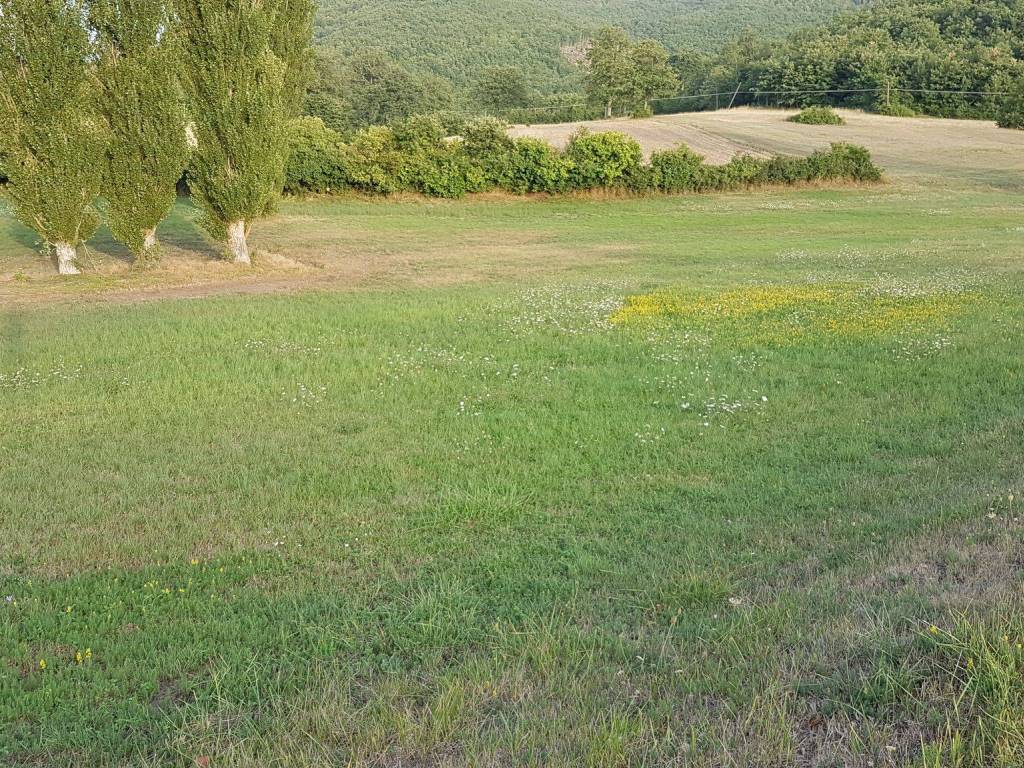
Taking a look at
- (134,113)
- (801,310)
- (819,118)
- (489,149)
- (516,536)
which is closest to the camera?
(516,536)

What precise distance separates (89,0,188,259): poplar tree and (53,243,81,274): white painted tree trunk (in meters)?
1.29

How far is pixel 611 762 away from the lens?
3.27 metres

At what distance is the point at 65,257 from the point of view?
2300 centimetres

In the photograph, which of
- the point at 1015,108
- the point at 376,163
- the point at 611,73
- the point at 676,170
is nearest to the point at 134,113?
the point at 376,163

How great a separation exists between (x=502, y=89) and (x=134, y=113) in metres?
85.8

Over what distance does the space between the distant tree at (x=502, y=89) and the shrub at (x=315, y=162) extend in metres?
60.5

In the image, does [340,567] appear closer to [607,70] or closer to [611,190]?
[611,190]

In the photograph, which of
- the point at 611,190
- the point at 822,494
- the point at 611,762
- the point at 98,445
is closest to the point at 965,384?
the point at 822,494

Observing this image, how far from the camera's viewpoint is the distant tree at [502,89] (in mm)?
102625

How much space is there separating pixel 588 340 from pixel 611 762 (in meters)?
11.2

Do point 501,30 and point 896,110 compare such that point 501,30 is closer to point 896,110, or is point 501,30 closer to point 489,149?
point 896,110

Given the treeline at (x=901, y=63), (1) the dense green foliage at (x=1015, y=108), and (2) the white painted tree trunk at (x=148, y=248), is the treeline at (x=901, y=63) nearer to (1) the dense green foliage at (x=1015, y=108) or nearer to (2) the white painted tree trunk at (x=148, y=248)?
(1) the dense green foliage at (x=1015, y=108)

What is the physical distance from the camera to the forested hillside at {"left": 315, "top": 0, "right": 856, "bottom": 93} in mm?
136375

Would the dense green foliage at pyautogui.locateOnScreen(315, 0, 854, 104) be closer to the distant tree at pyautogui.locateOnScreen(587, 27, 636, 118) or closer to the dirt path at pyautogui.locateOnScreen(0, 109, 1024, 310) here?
the distant tree at pyautogui.locateOnScreen(587, 27, 636, 118)
